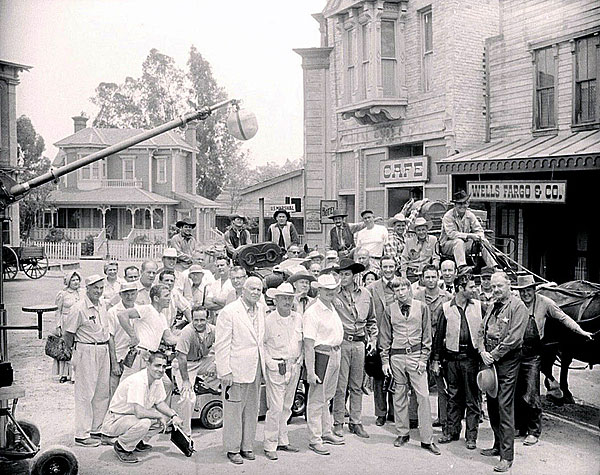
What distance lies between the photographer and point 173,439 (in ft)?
20.1

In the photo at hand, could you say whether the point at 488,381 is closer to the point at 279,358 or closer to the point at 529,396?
the point at 529,396

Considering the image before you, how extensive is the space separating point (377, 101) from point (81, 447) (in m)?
10.2

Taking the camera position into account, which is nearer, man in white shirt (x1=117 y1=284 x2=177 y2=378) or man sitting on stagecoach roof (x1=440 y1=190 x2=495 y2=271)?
man in white shirt (x1=117 y1=284 x2=177 y2=378)

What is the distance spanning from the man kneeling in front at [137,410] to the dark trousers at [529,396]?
138 inches

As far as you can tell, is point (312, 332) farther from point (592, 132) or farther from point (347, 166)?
point (347, 166)

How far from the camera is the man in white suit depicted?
6246mm

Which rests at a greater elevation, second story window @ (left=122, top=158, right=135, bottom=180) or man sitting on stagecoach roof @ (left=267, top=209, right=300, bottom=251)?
second story window @ (left=122, top=158, right=135, bottom=180)

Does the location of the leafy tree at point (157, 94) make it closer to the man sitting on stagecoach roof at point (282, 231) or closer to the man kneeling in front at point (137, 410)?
the man sitting on stagecoach roof at point (282, 231)

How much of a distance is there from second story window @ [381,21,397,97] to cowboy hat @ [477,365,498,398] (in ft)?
31.0

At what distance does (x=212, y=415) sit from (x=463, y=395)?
2.70 m

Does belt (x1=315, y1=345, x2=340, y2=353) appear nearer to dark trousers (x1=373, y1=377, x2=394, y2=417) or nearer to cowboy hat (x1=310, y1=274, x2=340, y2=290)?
cowboy hat (x1=310, y1=274, x2=340, y2=290)

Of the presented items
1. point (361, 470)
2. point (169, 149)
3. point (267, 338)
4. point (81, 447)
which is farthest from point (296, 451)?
point (169, 149)

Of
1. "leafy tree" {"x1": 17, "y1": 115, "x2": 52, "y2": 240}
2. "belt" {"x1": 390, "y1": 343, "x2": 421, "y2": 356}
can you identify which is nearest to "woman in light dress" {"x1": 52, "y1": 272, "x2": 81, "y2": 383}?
"leafy tree" {"x1": 17, "y1": 115, "x2": 52, "y2": 240}

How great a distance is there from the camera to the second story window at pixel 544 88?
1230 centimetres
